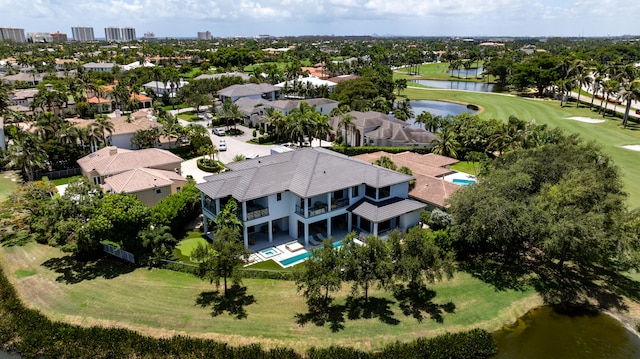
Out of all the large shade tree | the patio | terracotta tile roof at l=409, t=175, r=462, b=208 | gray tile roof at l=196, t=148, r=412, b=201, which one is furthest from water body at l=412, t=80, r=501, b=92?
the patio

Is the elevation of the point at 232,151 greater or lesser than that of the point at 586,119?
lesser

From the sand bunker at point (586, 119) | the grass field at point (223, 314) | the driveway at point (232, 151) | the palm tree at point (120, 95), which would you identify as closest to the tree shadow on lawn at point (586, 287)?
the grass field at point (223, 314)

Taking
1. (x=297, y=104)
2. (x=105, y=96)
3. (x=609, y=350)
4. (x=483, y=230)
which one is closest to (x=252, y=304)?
(x=483, y=230)

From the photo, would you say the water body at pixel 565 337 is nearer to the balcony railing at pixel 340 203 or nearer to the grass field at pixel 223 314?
the grass field at pixel 223 314

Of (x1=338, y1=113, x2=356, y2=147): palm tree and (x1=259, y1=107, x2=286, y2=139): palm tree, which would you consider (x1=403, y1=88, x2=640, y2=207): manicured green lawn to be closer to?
(x1=338, y1=113, x2=356, y2=147): palm tree

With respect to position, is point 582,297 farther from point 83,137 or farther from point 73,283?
point 83,137

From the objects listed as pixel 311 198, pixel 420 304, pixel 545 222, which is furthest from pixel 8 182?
pixel 545 222

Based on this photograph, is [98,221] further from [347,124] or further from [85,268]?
[347,124]
